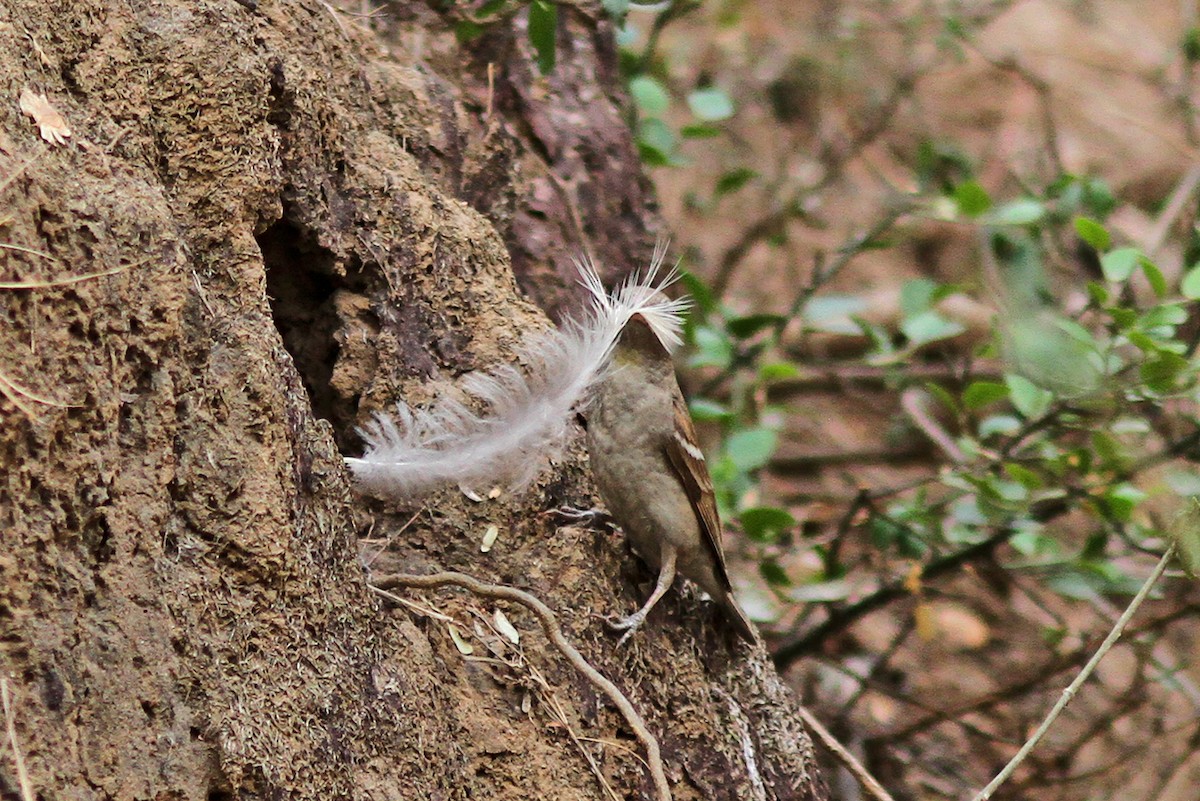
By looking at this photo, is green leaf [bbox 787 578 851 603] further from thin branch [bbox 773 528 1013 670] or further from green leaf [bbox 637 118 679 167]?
green leaf [bbox 637 118 679 167]

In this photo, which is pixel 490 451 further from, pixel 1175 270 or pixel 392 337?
pixel 1175 270

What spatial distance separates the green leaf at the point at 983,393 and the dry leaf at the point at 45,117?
134 inches

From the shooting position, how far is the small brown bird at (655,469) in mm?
4027

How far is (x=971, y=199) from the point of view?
569 centimetres

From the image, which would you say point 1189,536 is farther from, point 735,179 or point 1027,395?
point 735,179

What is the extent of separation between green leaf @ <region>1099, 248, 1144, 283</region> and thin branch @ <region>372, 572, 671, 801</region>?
250 centimetres

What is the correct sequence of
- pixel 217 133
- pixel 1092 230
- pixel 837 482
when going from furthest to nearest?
Result: pixel 837 482
pixel 1092 230
pixel 217 133

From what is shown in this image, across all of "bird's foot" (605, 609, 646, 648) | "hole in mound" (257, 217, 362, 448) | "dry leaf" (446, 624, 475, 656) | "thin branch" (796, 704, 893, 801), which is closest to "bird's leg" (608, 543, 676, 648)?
"bird's foot" (605, 609, 646, 648)

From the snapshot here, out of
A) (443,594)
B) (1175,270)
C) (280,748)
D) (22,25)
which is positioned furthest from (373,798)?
(1175,270)

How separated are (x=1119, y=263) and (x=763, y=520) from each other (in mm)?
1643

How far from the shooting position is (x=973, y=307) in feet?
29.5

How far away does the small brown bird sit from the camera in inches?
159

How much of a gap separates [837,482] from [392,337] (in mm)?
5734

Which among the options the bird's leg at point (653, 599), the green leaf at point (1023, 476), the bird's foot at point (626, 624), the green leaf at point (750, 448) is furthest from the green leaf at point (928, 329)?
the bird's foot at point (626, 624)
